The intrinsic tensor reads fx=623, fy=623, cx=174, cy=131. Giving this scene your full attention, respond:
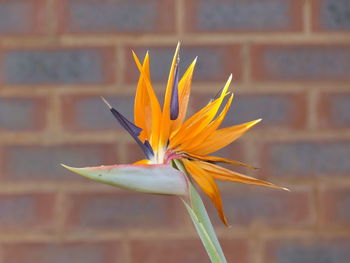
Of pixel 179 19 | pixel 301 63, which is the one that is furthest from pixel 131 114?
pixel 301 63

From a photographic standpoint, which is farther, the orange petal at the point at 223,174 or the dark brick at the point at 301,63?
the dark brick at the point at 301,63

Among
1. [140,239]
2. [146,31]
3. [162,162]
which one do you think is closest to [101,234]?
[140,239]

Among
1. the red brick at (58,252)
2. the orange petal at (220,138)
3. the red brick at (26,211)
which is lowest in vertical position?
the red brick at (58,252)

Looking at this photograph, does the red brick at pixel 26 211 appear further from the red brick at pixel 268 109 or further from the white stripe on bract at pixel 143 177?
the white stripe on bract at pixel 143 177

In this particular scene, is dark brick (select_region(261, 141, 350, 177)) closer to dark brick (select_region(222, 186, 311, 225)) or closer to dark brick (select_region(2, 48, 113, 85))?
dark brick (select_region(222, 186, 311, 225))

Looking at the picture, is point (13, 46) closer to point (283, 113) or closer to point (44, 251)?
point (44, 251)

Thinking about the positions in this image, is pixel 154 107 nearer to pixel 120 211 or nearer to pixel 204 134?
pixel 204 134

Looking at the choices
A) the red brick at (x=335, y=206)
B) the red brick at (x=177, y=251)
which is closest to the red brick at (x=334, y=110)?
the red brick at (x=335, y=206)
